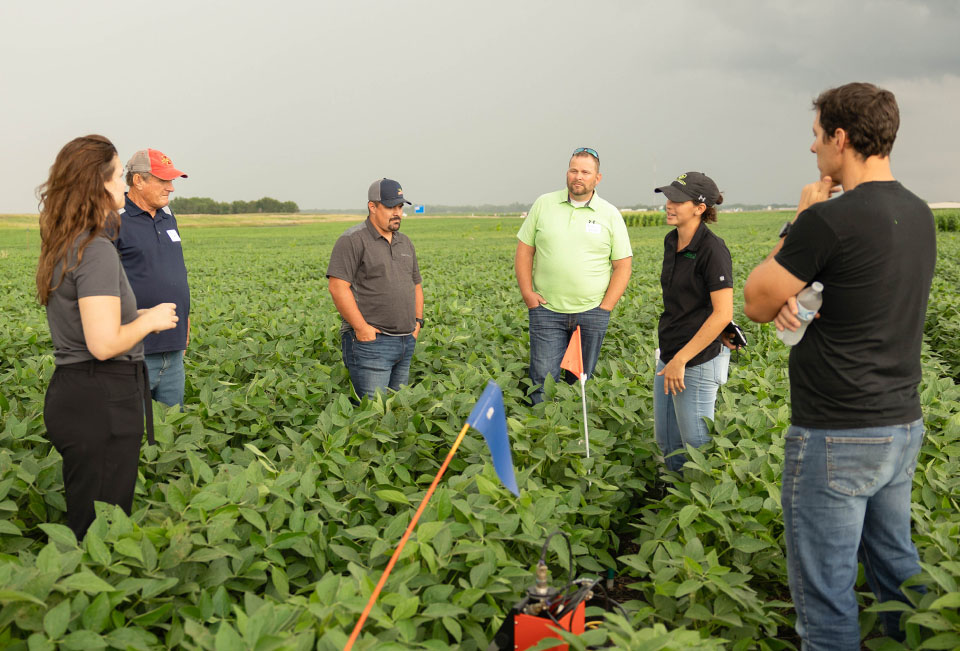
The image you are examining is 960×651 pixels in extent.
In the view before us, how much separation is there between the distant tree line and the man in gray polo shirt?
4755 inches

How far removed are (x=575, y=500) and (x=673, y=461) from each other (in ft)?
3.05

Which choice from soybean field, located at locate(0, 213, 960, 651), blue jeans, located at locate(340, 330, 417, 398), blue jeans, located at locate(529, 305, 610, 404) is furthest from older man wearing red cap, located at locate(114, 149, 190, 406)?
blue jeans, located at locate(529, 305, 610, 404)

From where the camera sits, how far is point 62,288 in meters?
2.59

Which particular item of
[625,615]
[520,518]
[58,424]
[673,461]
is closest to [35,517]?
[58,424]

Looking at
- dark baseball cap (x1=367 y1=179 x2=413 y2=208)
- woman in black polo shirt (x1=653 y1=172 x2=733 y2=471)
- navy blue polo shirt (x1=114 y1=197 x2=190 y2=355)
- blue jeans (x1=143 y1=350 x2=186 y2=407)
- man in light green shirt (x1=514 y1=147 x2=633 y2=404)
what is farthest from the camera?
man in light green shirt (x1=514 y1=147 x2=633 y2=404)

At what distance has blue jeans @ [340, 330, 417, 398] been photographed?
16.2 feet

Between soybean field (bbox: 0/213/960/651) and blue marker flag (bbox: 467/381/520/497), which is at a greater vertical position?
blue marker flag (bbox: 467/381/520/497)

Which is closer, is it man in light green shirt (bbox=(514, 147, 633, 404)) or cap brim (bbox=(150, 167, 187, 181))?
cap brim (bbox=(150, 167, 187, 181))

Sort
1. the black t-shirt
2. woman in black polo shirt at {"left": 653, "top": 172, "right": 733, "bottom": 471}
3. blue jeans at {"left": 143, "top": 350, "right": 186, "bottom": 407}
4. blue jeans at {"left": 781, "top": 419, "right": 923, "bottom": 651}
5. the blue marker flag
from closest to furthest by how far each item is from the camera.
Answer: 1. the black t-shirt
2. blue jeans at {"left": 781, "top": 419, "right": 923, "bottom": 651}
3. the blue marker flag
4. woman in black polo shirt at {"left": 653, "top": 172, "right": 733, "bottom": 471}
5. blue jeans at {"left": 143, "top": 350, "right": 186, "bottom": 407}

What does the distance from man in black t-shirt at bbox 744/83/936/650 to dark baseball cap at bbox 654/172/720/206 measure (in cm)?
126

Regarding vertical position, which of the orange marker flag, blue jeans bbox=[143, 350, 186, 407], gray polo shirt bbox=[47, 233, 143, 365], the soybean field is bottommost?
the soybean field

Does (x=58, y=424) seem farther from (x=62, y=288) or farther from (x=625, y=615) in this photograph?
(x=625, y=615)

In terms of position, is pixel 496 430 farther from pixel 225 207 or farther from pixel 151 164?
pixel 225 207

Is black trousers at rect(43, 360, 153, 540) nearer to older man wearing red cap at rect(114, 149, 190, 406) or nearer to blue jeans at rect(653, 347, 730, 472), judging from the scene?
older man wearing red cap at rect(114, 149, 190, 406)
